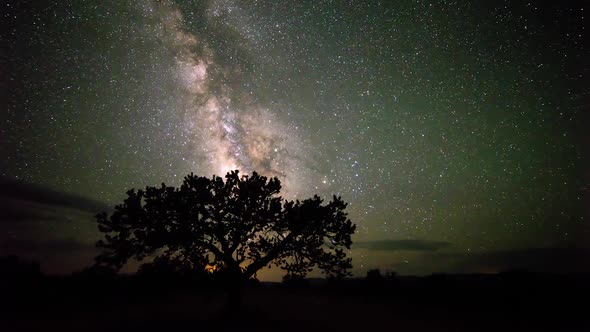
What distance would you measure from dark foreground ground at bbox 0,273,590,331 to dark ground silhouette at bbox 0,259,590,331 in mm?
57

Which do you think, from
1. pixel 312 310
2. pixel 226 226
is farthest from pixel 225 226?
pixel 312 310

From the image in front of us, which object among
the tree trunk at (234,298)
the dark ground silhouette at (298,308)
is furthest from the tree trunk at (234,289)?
the dark ground silhouette at (298,308)

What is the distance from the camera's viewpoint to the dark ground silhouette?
17672 millimetres

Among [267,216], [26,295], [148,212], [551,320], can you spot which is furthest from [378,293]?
[26,295]

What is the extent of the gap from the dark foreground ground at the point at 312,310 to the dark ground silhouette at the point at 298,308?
2.3 inches

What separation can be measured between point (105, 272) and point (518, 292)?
3075 centimetres

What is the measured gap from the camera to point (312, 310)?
78.8ft

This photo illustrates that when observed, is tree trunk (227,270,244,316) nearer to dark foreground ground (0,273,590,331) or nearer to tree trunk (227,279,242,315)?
tree trunk (227,279,242,315)

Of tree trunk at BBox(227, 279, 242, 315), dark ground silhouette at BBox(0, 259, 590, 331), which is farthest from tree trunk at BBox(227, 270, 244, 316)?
dark ground silhouette at BBox(0, 259, 590, 331)

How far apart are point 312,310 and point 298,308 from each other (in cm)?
148

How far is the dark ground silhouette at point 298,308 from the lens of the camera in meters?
17.7

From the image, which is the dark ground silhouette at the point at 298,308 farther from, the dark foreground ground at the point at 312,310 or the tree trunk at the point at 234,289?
the tree trunk at the point at 234,289

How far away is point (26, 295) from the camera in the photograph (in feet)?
91.4

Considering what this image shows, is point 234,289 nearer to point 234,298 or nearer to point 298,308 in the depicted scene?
point 234,298
